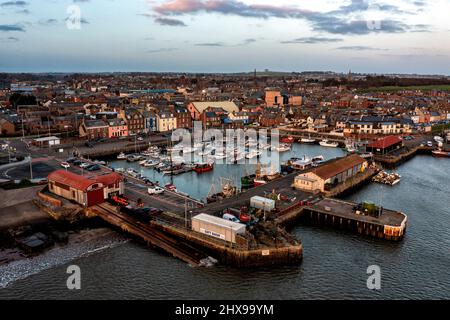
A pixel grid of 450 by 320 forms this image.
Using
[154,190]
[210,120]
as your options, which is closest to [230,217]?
[154,190]

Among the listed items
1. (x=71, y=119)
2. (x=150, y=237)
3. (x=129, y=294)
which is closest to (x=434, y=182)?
(x=150, y=237)

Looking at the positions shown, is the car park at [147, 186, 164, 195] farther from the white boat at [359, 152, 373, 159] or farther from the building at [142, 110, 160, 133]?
the building at [142, 110, 160, 133]

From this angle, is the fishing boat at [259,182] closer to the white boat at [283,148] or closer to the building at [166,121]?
the white boat at [283,148]

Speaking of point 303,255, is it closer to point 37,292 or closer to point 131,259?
point 131,259

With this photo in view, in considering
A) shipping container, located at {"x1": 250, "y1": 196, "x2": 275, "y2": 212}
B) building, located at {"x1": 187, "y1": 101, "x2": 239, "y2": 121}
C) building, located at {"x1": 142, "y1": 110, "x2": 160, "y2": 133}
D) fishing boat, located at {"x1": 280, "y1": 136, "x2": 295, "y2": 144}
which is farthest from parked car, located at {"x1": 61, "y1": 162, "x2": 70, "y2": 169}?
building, located at {"x1": 187, "y1": 101, "x2": 239, "y2": 121}

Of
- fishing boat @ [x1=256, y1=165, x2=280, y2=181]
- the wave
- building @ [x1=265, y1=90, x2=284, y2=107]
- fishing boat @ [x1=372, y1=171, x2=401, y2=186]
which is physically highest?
building @ [x1=265, y1=90, x2=284, y2=107]
